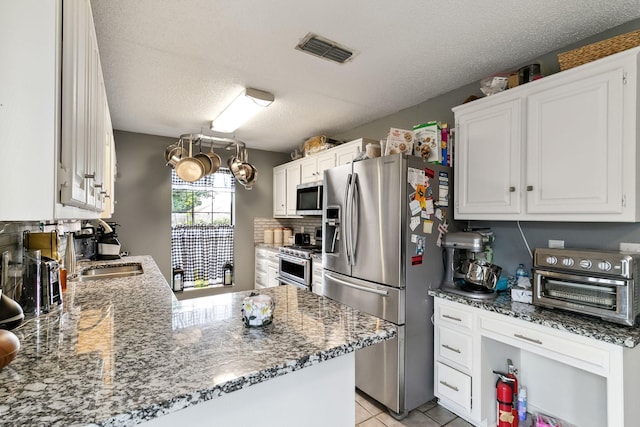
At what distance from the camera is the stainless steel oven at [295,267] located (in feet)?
11.5

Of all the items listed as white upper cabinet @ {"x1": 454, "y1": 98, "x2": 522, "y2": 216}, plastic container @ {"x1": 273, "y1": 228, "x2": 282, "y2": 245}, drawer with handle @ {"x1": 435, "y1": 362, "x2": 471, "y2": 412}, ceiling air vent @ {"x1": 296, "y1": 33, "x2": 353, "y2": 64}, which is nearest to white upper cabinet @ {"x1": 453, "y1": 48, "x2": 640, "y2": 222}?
white upper cabinet @ {"x1": 454, "y1": 98, "x2": 522, "y2": 216}

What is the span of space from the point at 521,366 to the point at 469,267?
2.72 feet

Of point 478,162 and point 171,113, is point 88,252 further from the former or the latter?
point 478,162

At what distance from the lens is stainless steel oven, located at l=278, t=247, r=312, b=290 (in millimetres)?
3504

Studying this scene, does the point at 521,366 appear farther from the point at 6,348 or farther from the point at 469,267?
the point at 6,348

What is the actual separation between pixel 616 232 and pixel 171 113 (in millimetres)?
3857

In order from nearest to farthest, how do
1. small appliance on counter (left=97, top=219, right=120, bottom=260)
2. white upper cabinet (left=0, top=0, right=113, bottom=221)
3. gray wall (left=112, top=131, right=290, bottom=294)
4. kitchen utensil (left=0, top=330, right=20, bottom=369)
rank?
white upper cabinet (left=0, top=0, right=113, bottom=221), kitchen utensil (left=0, top=330, right=20, bottom=369), small appliance on counter (left=97, top=219, right=120, bottom=260), gray wall (left=112, top=131, right=290, bottom=294)

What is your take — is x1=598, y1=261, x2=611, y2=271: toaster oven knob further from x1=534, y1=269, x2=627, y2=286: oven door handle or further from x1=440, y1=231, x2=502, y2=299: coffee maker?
x1=440, y1=231, x2=502, y2=299: coffee maker

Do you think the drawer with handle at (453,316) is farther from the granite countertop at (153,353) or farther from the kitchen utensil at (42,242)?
the kitchen utensil at (42,242)

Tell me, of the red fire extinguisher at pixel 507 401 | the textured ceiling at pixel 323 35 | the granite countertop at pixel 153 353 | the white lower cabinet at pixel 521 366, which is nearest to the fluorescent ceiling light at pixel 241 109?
the textured ceiling at pixel 323 35

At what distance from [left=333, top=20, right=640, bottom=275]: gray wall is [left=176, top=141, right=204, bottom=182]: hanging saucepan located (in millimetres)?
2293

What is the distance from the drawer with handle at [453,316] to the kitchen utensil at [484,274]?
23cm

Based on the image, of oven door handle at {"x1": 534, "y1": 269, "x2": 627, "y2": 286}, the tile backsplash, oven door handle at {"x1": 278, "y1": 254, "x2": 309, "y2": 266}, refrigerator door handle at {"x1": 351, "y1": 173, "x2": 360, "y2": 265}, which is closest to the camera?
oven door handle at {"x1": 534, "y1": 269, "x2": 627, "y2": 286}

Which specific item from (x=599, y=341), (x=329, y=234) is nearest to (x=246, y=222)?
(x=329, y=234)
